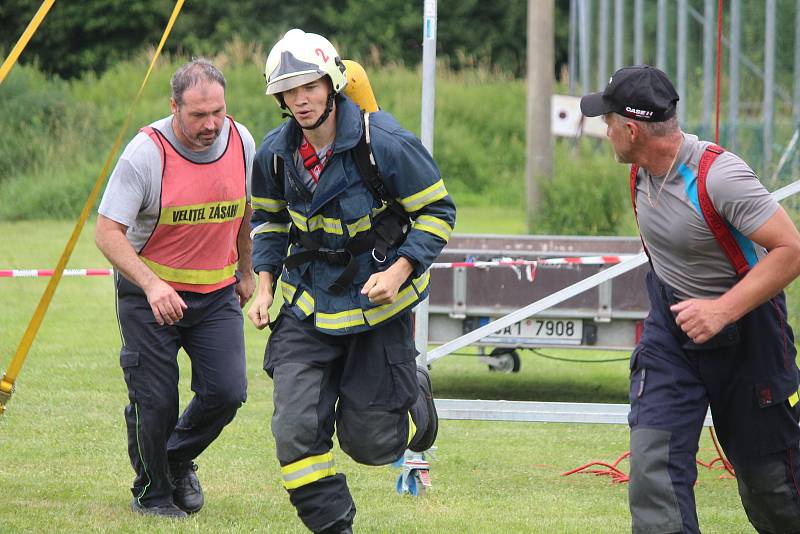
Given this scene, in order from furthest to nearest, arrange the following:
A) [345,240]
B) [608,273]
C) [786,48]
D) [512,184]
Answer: [512,184] → [786,48] → [608,273] → [345,240]

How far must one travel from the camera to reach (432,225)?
199 inches

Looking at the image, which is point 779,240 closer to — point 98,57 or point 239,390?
point 239,390

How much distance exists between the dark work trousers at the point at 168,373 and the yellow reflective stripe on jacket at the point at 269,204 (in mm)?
Answer: 822

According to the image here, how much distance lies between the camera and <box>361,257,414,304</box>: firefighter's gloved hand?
4828mm

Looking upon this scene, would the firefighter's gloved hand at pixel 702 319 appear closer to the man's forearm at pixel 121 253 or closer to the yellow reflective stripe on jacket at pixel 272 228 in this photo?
the yellow reflective stripe on jacket at pixel 272 228

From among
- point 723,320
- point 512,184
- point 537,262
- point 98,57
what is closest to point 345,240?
point 723,320

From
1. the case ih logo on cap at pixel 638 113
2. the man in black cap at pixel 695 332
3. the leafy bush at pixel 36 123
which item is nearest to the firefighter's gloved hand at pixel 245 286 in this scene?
the man in black cap at pixel 695 332

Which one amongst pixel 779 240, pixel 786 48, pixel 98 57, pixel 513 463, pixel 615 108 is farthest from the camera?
Result: pixel 98 57

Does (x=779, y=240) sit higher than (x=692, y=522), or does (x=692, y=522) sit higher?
(x=779, y=240)

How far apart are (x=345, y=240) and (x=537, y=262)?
12.9 ft

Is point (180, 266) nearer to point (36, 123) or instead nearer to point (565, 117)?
point (565, 117)

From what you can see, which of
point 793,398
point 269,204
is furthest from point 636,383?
point 269,204

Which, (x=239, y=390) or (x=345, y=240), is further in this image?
(x=239, y=390)

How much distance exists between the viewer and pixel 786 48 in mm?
18297
